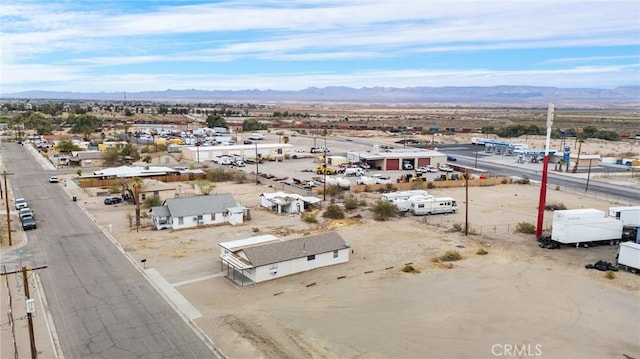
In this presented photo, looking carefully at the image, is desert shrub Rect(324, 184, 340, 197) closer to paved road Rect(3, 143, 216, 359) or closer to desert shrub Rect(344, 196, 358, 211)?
desert shrub Rect(344, 196, 358, 211)

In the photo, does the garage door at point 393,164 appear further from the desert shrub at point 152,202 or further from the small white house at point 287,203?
the desert shrub at point 152,202

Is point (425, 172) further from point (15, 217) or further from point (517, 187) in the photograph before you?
point (15, 217)

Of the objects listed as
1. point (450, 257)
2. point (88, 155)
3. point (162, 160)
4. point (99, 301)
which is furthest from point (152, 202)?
point (88, 155)

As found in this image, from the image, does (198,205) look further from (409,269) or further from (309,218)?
(409,269)

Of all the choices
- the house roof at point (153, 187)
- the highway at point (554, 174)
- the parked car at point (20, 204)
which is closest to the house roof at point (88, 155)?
the house roof at point (153, 187)

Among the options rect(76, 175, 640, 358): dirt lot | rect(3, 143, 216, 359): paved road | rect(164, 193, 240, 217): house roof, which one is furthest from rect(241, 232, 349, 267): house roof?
rect(164, 193, 240, 217): house roof

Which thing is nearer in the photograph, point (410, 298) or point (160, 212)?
point (410, 298)
